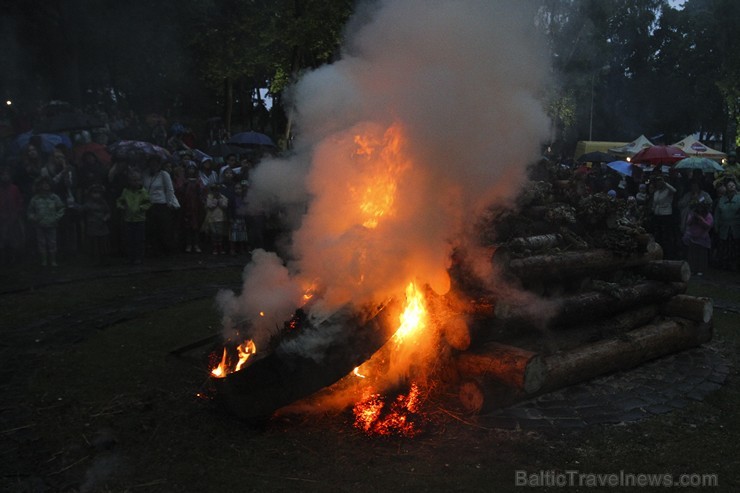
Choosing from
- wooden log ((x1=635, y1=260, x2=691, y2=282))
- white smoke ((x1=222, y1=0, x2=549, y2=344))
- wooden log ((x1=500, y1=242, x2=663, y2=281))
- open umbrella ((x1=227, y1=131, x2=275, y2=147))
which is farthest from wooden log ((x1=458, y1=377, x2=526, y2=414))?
open umbrella ((x1=227, y1=131, x2=275, y2=147))

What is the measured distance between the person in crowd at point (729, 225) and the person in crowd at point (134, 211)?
41.2 feet

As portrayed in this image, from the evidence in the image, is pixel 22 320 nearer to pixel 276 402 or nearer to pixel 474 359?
pixel 276 402

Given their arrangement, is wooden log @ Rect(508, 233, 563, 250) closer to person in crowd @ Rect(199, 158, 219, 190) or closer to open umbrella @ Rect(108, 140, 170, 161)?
open umbrella @ Rect(108, 140, 170, 161)

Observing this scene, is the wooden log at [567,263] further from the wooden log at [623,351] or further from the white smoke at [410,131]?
the wooden log at [623,351]

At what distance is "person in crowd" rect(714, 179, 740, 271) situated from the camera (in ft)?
42.3

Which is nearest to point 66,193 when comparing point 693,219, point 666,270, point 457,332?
point 457,332

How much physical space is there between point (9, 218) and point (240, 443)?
9.27 meters

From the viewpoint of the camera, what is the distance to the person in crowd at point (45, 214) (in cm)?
1120

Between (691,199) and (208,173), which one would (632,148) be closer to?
(691,199)

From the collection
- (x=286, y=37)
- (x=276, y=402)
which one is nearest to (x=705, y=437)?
(x=276, y=402)

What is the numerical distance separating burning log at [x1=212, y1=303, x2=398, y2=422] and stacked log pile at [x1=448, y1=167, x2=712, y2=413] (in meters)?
1.12

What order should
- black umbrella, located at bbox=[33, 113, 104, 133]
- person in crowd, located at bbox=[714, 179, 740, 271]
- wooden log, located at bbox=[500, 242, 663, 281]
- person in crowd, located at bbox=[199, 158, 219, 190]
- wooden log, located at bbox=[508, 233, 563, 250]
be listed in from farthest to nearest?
1. person in crowd, located at bbox=[199, 158, 219, 190]
2. black umbrella, located at bbox=[33, 113, 104, 133]
3. person in crowd, located at bbox=[714, 179, 740, 271]
4. wooden log, located at bbox=[508, 233, 563, 250]
5. wooden log, located at bbox=[500, 242, 663, 281]

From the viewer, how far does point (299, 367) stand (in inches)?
182

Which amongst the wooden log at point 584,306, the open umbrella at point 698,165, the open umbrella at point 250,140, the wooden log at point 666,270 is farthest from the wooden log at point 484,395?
the open umbrella at point 250,140
